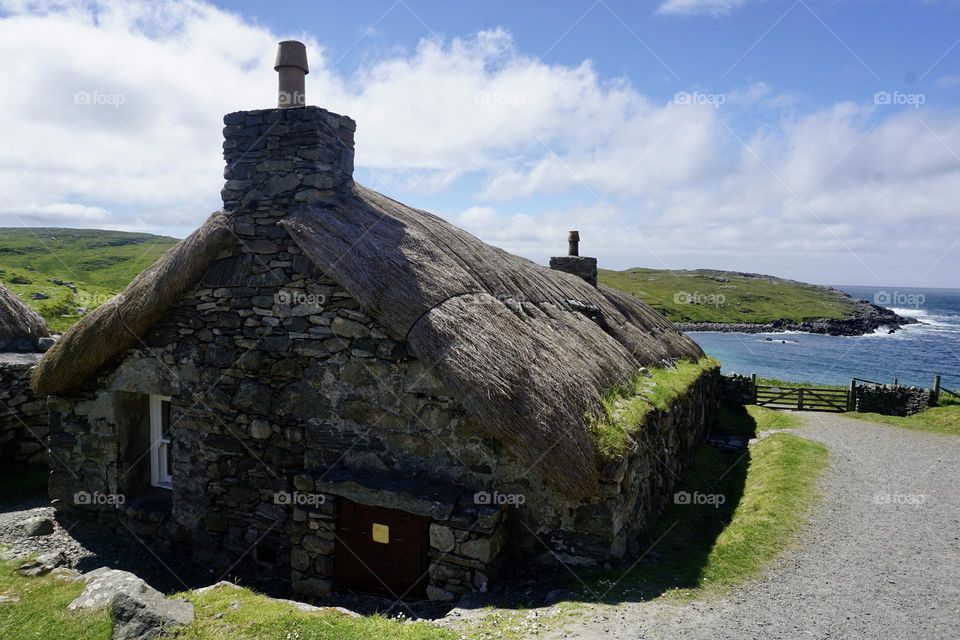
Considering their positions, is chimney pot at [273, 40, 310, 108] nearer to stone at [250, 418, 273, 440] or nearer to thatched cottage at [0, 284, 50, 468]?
stone at [250, 418, 273, 440]

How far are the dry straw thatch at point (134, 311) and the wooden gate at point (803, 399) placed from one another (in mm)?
23739

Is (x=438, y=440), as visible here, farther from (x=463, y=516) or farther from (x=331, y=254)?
(x=331, y=254)

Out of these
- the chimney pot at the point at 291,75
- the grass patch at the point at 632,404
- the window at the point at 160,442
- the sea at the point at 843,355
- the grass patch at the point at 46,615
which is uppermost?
the chimney pot at the point at 291,75

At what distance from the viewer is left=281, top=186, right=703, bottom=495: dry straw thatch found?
7.08 m

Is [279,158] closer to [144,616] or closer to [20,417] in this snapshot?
[144,616]

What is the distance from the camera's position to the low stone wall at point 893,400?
23.5m

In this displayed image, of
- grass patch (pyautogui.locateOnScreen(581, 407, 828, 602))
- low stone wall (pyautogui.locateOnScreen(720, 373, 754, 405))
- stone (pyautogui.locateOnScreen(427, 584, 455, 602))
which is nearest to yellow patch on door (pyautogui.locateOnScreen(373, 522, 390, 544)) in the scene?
stone (pyautogui.locateOnScreen(427, 584, 455, 602))

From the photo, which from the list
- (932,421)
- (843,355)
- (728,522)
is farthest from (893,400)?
(843,355)

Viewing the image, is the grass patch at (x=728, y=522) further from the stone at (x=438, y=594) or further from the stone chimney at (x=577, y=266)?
the stone chimney at (x=577, y=266)

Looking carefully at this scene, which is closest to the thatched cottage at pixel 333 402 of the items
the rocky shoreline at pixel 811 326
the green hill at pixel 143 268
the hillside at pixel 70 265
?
the hillside at pixel 70 265

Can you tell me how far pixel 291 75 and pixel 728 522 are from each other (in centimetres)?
1071

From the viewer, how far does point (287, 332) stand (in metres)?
8.54

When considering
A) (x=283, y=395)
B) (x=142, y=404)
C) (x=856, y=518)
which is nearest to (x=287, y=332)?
(x=283, y=395)

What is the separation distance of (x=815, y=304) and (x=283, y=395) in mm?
121459
